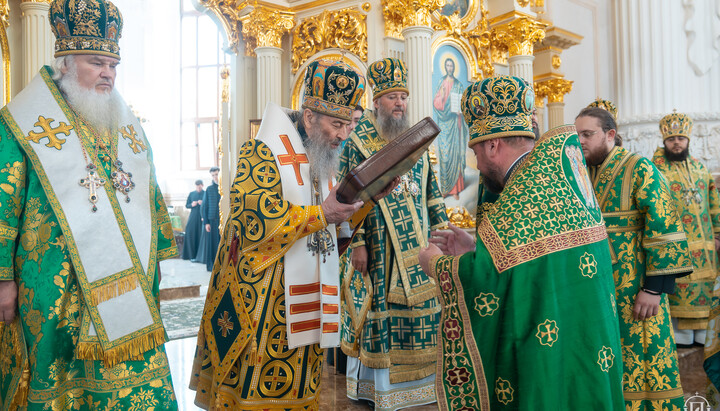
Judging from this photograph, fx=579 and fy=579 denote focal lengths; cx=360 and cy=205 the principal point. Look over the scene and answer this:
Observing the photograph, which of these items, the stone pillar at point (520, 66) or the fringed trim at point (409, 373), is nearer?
the fringed trim at point (409, 373)

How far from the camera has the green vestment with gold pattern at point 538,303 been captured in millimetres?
1730

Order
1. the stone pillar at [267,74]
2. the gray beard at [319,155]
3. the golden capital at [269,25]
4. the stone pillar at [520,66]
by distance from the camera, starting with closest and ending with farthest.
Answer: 1. the gray beard at [319,155]
2. the golden capital at [269,25]
3. the stone pillar at [267,74]
4. the stone pillar at [520,66]

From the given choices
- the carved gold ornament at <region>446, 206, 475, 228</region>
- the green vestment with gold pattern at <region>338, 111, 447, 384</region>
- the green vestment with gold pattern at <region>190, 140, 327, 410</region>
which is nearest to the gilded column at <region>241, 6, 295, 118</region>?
the carved gold ornament at <region>446, 206, 475, 228</region>

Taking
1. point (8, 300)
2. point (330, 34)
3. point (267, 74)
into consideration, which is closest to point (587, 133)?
point (8, 300)

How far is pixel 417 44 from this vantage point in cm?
664

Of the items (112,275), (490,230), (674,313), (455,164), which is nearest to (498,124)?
(490,230)

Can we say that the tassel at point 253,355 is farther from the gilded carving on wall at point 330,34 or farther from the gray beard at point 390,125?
the gilded carving on wall at point 330,34

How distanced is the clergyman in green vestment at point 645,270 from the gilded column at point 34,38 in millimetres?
6201

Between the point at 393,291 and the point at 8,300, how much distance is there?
2.09 metres

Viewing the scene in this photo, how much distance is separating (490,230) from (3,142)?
1.86 metres

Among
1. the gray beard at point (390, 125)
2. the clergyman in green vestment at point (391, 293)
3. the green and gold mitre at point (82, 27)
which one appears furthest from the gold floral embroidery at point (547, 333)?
the gray beard at point (390, 125)

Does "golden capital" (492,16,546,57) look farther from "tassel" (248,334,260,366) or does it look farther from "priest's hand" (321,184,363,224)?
"tassel" (248,334,260,366)

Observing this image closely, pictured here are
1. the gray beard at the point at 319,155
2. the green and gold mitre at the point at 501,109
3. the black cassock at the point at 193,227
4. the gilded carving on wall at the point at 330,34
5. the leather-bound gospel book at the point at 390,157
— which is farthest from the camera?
the black cassock at the point at 193,227

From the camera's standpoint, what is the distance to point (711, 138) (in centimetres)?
711
